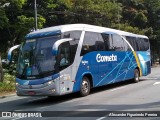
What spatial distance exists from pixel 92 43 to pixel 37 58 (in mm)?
3543

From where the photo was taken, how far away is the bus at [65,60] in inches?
581

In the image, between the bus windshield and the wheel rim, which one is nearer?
the bus windshield

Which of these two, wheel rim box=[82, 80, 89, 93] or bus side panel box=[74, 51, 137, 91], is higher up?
bus side panel box=[74, 51, 137, 91]

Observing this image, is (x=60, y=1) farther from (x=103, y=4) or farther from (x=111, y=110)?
(x=111, y=110)

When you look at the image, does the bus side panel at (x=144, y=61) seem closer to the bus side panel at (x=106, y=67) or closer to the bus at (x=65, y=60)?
the bus side panel at (x=106, y=67)

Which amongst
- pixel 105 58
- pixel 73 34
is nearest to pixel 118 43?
pixel 105 58

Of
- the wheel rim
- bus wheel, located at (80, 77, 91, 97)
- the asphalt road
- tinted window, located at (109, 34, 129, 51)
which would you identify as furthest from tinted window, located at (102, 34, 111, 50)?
the asphalt road

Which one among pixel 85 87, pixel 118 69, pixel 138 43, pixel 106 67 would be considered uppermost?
pixel 138 43

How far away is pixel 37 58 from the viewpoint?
15.0 m

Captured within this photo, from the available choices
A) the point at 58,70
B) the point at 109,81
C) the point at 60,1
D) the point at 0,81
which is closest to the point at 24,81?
the point at 58,70

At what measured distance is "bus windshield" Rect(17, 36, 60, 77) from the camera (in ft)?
48.6

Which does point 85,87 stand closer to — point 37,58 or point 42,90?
point 42,90

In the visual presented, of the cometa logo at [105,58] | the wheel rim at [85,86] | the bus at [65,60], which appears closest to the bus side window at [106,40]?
the bus at [65,60]

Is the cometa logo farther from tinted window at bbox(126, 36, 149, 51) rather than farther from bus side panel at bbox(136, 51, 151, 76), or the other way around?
bus side panel at bbox(136, 51, 151, 76)
